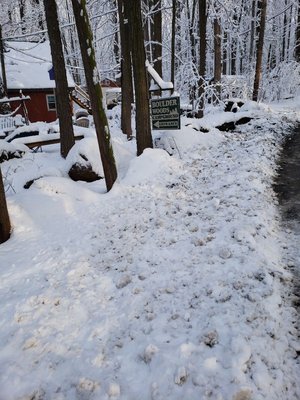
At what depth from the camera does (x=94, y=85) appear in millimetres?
6434

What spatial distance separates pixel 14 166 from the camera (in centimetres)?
882

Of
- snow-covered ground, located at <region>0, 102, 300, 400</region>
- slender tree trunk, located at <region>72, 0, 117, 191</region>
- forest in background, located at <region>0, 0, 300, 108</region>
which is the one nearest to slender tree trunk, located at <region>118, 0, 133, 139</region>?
forest in background, located at <region>0, 0, 300, 108</region>

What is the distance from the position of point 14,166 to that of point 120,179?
3374mm

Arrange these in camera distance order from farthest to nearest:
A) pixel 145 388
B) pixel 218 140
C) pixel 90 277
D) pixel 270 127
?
pixel 270 127, pixel 218 140, pixel 90 277, pixel 145 388

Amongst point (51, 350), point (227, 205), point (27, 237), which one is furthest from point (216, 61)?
point (51, 350)

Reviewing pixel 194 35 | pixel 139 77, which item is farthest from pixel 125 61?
pixel 194 35

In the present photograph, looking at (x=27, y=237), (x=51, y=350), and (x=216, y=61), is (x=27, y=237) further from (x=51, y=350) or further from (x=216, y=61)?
(x=216, y=61)

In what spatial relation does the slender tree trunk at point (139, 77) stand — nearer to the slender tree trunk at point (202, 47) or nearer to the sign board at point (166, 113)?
the sign board at point (166, 113)

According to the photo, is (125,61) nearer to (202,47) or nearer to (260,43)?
(202,47)

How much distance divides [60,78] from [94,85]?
2.87 metres

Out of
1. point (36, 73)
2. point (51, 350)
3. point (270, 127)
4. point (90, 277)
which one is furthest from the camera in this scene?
point (36, 73)

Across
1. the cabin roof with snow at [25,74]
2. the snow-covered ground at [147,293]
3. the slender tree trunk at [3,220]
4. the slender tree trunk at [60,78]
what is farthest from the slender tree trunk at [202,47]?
the cabin roof with snow at [25,74]

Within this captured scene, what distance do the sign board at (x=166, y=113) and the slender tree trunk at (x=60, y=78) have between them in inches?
95.9

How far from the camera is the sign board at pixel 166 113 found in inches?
345
